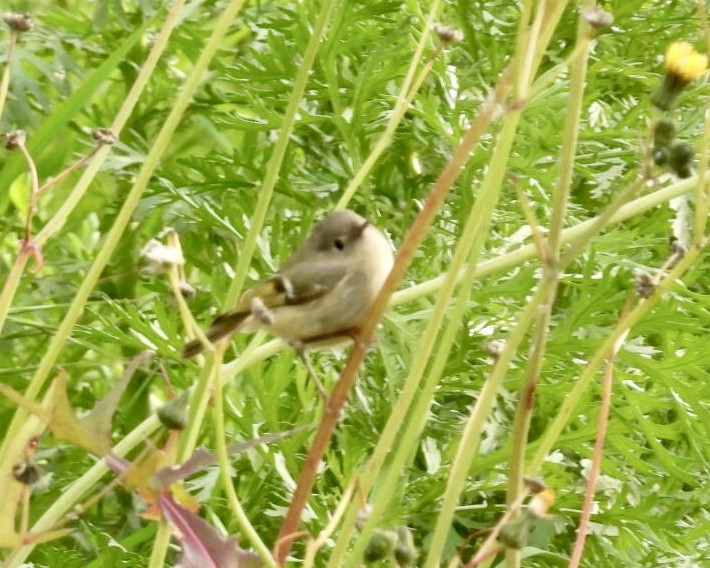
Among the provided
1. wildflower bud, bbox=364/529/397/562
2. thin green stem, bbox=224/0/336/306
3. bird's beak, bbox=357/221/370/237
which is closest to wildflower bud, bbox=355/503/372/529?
wildflower bud, bbox=364/529/397/562

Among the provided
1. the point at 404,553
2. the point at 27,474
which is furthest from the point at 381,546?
the point at 27,474

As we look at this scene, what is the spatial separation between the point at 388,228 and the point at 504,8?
20cm

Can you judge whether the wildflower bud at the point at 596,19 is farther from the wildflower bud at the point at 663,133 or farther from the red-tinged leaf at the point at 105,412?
the red-tinged leaf at the point at 105,412

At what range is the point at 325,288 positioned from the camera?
2.34ft

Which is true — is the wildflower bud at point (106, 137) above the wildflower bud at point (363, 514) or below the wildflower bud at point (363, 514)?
above

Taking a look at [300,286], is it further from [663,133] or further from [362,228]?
[663,133]

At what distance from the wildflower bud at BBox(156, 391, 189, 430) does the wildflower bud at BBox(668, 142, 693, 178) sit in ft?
0.57

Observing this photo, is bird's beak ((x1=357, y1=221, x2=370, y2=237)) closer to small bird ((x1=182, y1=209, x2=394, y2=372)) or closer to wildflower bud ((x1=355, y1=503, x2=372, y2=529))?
small bird ((x1=182, y1=209, x2=394, y2=372))

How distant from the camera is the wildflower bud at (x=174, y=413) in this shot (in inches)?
14.6

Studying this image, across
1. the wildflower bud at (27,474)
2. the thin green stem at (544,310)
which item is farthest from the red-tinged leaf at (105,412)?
the thin green stem at (544,310)

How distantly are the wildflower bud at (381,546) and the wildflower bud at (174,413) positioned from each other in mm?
84

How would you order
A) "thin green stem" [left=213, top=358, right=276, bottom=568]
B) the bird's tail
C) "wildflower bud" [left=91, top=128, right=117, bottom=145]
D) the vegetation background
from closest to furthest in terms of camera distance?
"thin green stem" [left=213, top=358, right=276, bottom=568] → "wildflower bud" [left=91, top=128, right=117, bottom=145] → the bird's tail → the vegetation background

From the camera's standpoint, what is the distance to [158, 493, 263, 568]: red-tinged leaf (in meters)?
0.38

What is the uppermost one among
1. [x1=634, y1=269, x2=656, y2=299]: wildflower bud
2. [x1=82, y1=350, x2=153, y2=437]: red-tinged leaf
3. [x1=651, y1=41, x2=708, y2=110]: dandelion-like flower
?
[x1=651, y1=41, x2=708, y2=110]: dandelion-like flower
